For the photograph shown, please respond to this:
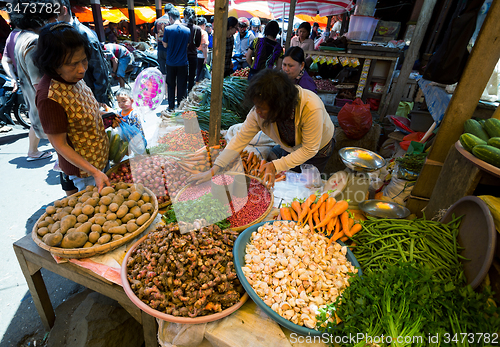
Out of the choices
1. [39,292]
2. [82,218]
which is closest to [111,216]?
[82,218]

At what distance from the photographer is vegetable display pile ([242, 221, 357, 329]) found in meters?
1.21

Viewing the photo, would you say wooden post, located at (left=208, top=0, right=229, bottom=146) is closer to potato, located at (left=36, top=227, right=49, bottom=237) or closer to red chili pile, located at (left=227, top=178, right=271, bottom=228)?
red chili pile, located at (left=227, top=178, right=271, bottom=228)

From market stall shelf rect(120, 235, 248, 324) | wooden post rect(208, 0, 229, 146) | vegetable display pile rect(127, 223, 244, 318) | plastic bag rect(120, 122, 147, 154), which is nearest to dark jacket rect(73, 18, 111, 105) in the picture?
plastic bag rect(120, 122, 147, 154)

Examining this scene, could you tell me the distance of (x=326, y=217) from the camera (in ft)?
5.32

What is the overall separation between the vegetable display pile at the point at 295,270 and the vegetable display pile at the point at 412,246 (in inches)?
6.4

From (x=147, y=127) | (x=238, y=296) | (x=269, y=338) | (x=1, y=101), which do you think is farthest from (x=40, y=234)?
(x=1, y=101)

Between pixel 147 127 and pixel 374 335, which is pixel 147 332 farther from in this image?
pixel 147 127

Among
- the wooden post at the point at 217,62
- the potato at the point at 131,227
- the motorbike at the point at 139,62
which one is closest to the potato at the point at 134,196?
the potato at the point at 131,227

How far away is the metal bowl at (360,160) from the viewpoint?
183cm

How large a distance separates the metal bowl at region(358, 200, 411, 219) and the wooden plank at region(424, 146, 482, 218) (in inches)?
8.0

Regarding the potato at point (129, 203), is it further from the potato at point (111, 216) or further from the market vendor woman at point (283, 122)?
the market vendor woman at point (283, 122)

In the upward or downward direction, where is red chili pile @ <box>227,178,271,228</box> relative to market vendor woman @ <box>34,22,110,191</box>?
downward

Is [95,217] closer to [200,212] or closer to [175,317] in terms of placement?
[200,212]

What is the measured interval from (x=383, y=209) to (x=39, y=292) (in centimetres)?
263
